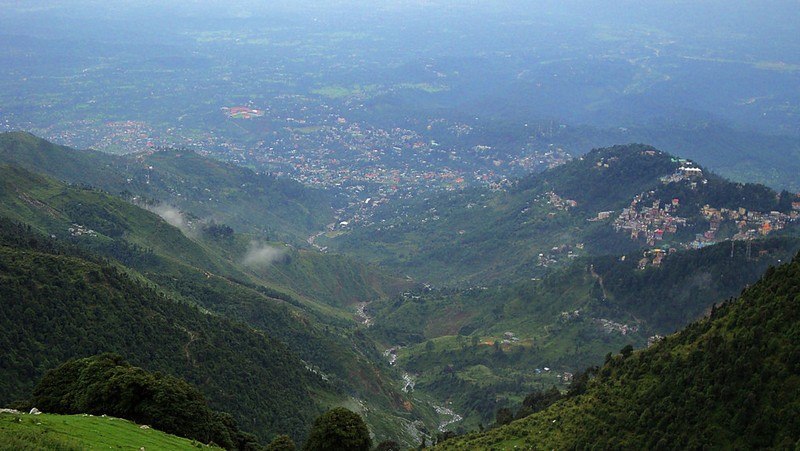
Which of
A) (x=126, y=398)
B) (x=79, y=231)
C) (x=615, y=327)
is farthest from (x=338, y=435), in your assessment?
(x=79, y=231)

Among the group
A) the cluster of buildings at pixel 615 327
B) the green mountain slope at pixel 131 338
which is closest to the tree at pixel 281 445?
the green mountain slope at pixel 131 338

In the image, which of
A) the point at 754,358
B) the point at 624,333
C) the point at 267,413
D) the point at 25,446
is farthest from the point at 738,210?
the point at 25,446

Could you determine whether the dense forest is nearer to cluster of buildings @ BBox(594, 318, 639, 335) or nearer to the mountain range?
the mountain range

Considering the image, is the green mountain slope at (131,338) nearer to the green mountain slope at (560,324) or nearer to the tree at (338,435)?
the tree at (338,435)

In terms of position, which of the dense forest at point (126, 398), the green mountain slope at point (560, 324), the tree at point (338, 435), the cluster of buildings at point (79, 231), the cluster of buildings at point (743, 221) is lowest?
the green mountain slope at point (560, 324)

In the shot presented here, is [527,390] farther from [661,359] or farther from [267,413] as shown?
[661,359]

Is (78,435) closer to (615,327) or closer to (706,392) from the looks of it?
(706,392)
